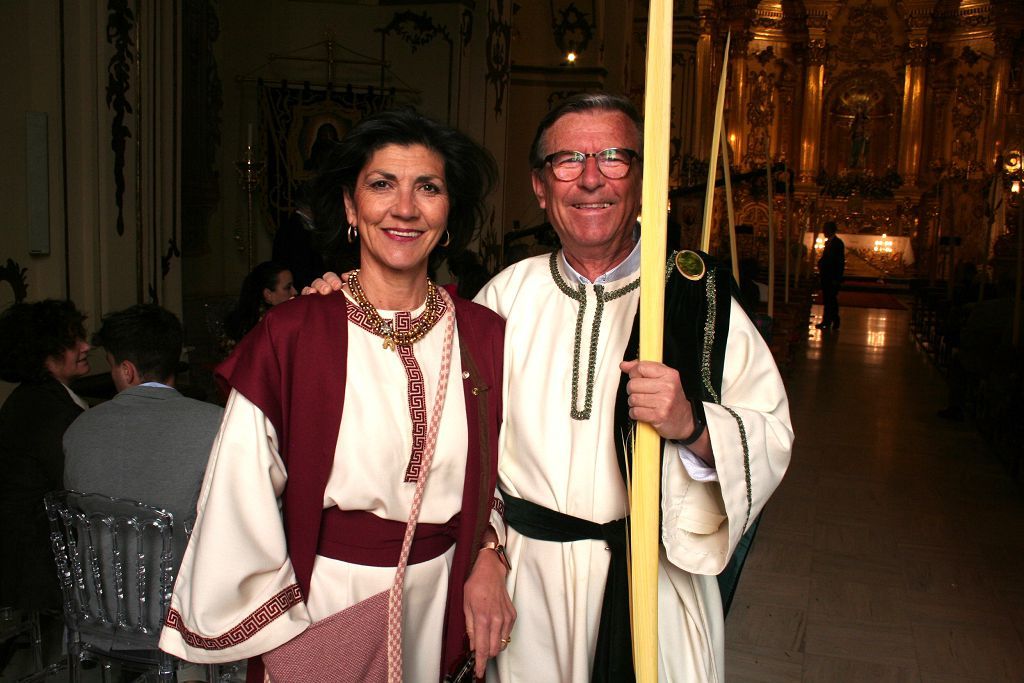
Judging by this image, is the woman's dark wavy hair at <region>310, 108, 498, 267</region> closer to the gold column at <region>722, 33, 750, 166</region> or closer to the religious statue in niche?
the gold column at <region>722, 33, 750, 166</region>

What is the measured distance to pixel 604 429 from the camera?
184 centimetres

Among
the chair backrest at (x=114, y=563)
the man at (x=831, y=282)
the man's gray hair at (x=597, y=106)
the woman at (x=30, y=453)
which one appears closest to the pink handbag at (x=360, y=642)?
the man's gray hair at (x=597, y=106)

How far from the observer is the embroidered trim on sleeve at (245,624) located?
4.96 feet

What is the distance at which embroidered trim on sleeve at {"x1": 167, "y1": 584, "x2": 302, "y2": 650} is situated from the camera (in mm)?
1513

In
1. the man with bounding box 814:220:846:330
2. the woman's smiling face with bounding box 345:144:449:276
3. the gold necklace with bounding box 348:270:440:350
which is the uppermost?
the woman's smiling face with bounding box 345:144:449:276

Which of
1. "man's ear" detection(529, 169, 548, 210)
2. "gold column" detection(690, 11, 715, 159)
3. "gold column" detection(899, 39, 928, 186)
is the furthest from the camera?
"gold column" detection(899, 39, 928, 186)

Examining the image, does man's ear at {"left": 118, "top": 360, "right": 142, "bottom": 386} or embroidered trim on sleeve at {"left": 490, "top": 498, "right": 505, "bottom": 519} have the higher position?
man's ear at {"left": 118, "top": 360, "right": 142, "bottom": 386}

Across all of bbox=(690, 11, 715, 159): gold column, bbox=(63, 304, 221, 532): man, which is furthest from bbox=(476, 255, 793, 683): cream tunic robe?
bbox=(690, 11, 715, 159): gold column

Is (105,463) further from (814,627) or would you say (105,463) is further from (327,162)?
(814,627)

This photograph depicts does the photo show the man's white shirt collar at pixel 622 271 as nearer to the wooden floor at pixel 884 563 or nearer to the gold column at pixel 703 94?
the wooden floor at pixel 884 563

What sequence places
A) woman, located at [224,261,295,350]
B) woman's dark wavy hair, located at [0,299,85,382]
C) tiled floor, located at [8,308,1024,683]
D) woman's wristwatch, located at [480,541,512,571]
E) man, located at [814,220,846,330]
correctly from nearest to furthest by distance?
woman's wristwatch, located at [480,541,512,571], woman's dark wavy hair, located at [0,299,85,382], tiled floor, located at [8,308,1024,683], woman, located at [224,261,295,350], man, located at [814,220,846,330]

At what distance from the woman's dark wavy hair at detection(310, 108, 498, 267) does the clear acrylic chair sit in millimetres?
944

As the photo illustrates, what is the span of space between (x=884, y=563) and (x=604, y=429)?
299 cm

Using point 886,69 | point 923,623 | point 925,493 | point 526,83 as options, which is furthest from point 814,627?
point 886,69
